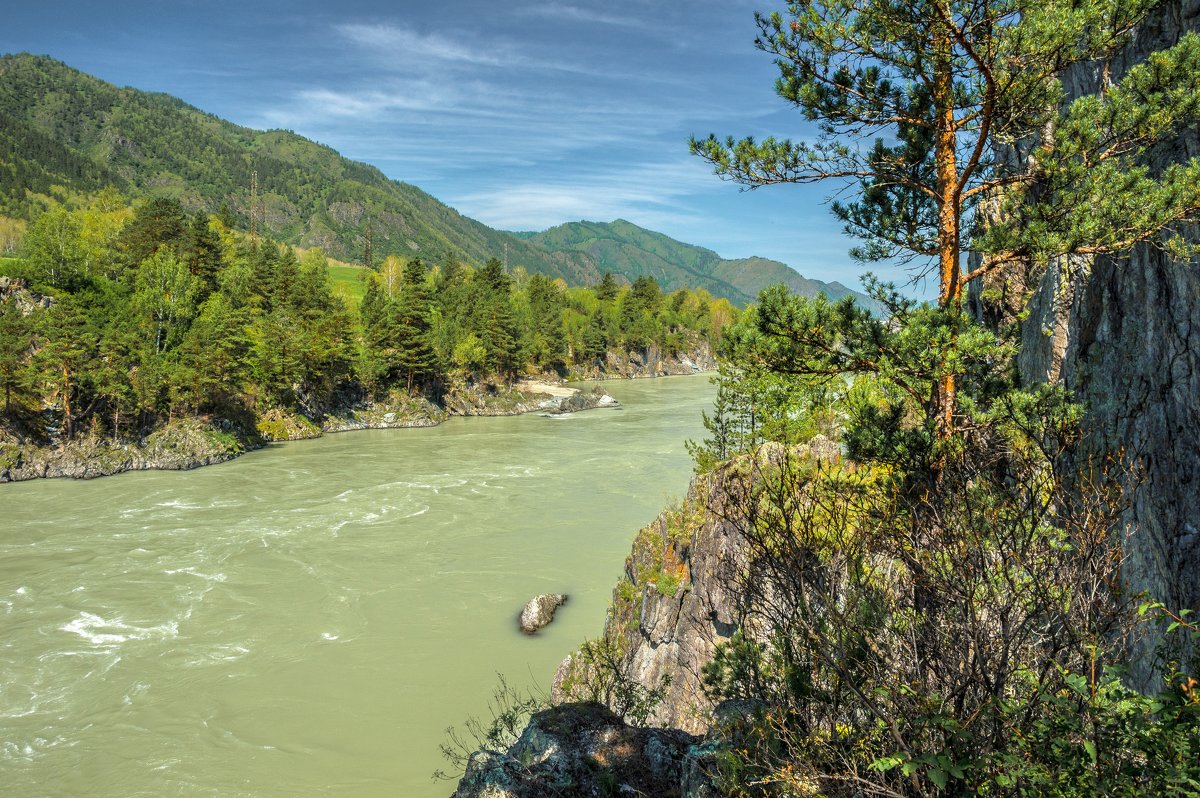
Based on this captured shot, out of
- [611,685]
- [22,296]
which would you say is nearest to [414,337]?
[22,296]

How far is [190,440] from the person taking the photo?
36.5m

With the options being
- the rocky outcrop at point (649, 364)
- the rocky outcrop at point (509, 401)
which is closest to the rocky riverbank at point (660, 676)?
the rocky outcrop at point (509, 401)

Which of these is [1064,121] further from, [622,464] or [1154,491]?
[622,464]

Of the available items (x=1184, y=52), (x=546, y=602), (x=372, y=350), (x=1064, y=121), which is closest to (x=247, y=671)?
(x=546, y=602)

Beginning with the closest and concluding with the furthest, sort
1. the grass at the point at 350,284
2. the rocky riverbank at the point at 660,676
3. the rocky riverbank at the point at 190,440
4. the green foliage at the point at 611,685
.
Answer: the rocky riverbank at the point at 660,676 < the green foliage at the point at 611,685 < the rocky riverbank at the point at 190,440 < the grass at the point at 350,284

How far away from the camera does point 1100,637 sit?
12.9ft

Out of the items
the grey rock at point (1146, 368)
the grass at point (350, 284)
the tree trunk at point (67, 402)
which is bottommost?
the tree trunk at point (67, 402)

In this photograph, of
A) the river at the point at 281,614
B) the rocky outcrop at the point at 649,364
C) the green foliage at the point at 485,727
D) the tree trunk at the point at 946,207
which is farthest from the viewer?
the rocky outcrop at the point at 649,364

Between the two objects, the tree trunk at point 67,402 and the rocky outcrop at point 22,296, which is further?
the rocky outcrop at point 22,296

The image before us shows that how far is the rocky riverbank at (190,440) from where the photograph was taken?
31922 mm

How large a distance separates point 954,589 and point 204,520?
2920 centimetres

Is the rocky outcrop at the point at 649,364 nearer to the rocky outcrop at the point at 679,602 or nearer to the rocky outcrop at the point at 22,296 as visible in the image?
the rocky outcrop at the point at 22,296

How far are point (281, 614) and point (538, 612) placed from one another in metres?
7.77

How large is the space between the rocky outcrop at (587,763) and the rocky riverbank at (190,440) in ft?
119
